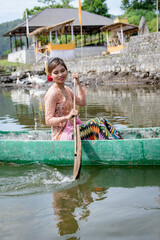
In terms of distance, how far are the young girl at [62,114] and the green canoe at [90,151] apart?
15cm

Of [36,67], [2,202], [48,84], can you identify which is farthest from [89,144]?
[36,67]

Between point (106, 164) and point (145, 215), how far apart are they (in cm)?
157

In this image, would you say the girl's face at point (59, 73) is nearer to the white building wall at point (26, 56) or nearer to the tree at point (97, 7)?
the white building wall at point (26, 56)

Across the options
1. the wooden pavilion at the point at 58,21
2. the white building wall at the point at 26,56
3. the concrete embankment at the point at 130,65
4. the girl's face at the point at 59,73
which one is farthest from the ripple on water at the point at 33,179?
the wooden pavilion at the point at 58,21

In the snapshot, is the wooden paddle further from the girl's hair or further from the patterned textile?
the girl's hair

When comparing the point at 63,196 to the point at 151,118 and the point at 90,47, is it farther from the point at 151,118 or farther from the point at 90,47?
the point at 90,47

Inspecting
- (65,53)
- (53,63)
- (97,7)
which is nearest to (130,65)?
(65,53)

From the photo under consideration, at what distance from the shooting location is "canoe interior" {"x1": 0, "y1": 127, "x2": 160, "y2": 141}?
200 inches

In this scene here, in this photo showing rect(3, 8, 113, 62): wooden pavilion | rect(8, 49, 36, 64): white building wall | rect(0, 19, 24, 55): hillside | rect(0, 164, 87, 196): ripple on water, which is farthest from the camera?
rect(0, 19, 24, 55): hillside

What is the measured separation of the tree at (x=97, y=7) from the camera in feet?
135

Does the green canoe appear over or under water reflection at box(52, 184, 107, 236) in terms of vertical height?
over

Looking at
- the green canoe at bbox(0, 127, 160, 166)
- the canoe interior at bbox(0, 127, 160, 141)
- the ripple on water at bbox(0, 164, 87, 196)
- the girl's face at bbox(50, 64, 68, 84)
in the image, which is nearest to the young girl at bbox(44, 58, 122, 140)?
the girl's face at bbox(50, 64, 68, 84)

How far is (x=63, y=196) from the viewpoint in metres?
3.67

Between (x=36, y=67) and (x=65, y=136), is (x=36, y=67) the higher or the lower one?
the higher one
